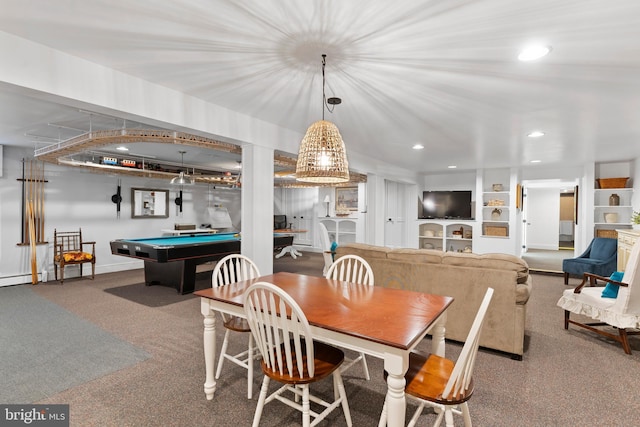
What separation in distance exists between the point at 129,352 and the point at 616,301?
15.2 ft

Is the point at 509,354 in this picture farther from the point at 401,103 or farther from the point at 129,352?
the point at 129,352

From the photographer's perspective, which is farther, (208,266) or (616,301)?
(208,266)

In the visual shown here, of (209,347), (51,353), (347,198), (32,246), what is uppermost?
(347,198)

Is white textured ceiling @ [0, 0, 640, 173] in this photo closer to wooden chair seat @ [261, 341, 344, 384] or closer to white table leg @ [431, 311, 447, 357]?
white table leg @ [431, 311, 447, 357]

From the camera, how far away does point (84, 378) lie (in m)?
2.50

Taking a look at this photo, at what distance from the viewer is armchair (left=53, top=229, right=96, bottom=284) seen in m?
5.68

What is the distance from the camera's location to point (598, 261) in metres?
5.48

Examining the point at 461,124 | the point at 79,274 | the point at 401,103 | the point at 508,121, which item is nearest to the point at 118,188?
the point at 79,274

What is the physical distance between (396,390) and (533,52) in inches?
89.3

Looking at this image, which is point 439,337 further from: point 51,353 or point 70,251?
point 70,251

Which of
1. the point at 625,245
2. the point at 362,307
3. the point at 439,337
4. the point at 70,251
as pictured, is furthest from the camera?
the point at 70,251

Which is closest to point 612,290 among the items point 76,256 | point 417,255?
point 417,255

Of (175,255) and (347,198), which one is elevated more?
(347,198)

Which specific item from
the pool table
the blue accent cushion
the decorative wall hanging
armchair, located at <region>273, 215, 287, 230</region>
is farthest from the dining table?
armchair, located at <region>273, 215, 287, 230</region>
